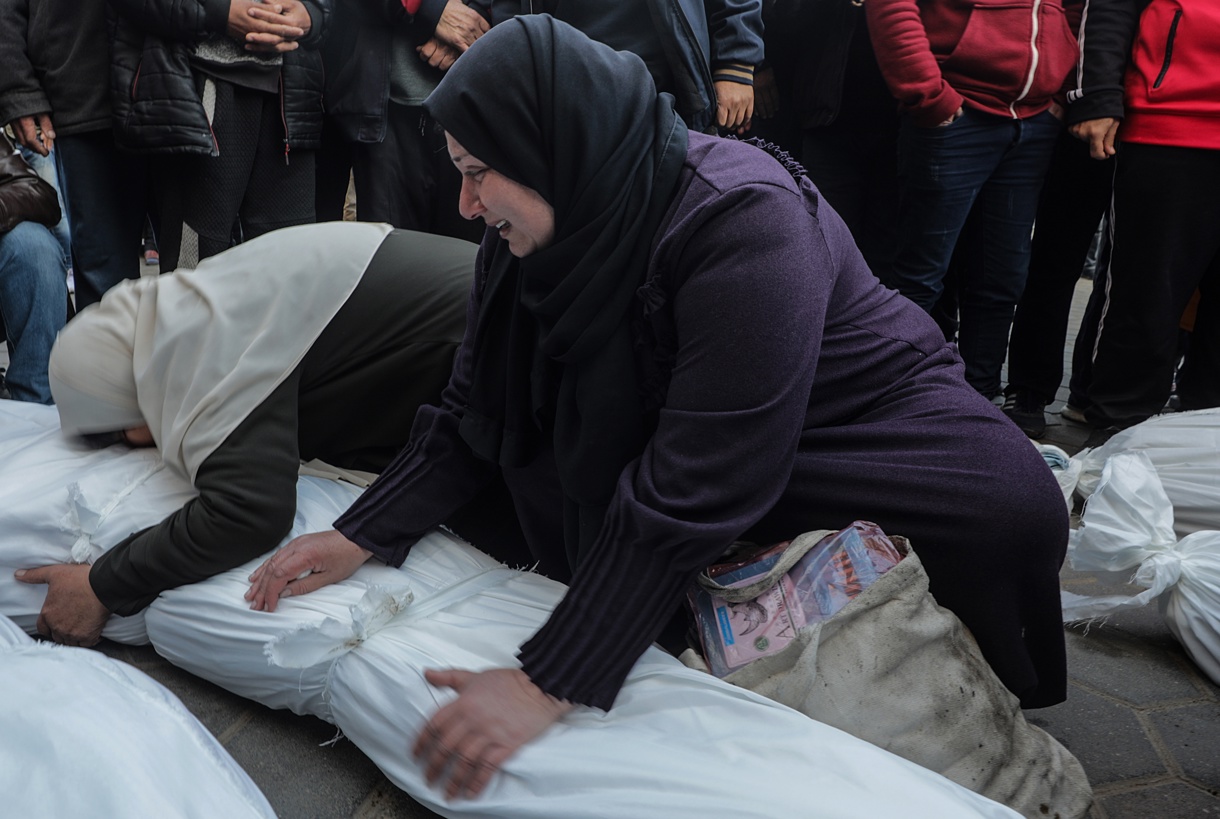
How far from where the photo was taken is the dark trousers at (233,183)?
269 cm

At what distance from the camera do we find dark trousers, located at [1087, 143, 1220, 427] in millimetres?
2729

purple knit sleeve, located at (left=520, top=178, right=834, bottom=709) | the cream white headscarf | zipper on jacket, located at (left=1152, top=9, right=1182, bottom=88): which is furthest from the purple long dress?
zipper on jacket, located at (left=1152, top=9, right=1182, bottom=88)

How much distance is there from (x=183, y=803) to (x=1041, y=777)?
110 cm

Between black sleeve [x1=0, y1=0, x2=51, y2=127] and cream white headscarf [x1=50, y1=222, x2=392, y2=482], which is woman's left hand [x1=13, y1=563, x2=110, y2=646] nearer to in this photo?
cream white headscarf [x1=50, y1=222, x2=392, y2=482]

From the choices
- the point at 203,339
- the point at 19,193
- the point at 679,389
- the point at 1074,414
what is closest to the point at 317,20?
the point at 19,193

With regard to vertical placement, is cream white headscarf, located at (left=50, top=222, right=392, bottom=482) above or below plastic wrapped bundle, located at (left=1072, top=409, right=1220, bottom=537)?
above

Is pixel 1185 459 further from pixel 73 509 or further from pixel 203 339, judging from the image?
pixel 73 509

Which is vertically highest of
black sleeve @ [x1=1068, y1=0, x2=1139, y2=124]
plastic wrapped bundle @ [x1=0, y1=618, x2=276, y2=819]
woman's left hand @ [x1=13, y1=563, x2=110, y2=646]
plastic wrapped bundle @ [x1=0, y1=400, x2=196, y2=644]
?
black sleeve @ [x1=1068, y1=0, x2=1139, y2=124]

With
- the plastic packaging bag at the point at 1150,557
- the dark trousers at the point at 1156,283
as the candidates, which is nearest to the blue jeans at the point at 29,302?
the plastic packaging bag at the point at 1150,557

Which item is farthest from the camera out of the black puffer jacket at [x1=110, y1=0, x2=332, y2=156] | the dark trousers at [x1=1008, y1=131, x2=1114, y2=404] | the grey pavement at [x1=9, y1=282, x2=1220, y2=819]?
the dark trousers at [x1=1008, y1=131, x2=1114, y2=404]

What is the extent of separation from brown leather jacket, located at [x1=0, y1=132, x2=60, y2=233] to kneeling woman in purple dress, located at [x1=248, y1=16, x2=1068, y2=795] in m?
2.00

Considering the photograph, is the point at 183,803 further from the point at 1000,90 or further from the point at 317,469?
the point at 1000,90

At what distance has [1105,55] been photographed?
2766mm

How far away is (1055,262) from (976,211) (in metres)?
0.41
